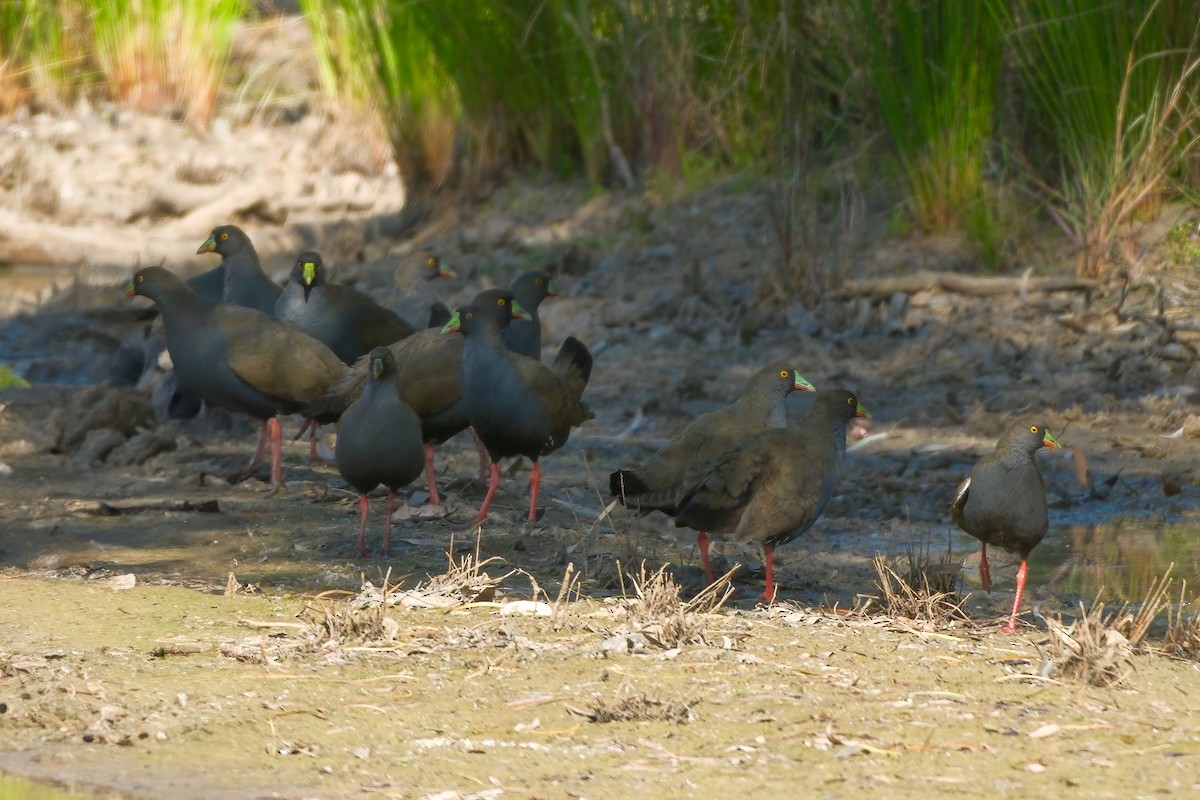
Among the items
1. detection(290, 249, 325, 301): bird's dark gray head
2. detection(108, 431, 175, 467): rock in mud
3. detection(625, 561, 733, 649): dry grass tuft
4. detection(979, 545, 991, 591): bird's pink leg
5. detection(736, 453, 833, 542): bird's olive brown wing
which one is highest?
detection(290, 249, 325, 301): bird's dark gray head

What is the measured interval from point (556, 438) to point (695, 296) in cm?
385

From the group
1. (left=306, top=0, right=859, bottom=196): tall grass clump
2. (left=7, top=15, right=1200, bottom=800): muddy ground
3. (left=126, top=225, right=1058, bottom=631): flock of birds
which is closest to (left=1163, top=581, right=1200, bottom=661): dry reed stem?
(left=7, top=15, right=1200, bottom=800): muddy ground

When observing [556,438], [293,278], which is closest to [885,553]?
[556,438]

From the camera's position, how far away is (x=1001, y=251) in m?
10.5

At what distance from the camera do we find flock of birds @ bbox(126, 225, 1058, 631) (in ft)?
19.2

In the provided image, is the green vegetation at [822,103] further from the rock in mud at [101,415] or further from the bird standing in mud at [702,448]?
the rock in mud at [101,415]

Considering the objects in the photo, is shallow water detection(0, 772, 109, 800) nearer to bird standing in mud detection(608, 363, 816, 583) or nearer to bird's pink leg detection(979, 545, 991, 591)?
bird standing in mud detection(608, 363, 816, 583)

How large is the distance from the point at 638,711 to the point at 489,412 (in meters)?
2.73

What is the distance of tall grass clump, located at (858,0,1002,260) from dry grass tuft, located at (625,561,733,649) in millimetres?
5622

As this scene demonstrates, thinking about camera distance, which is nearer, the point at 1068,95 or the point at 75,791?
the point at 75,791

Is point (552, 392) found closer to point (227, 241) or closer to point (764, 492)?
point (764, 492)

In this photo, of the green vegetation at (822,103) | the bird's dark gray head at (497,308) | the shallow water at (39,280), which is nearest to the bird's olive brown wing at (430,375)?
the bird's dark gray head at (497,308)

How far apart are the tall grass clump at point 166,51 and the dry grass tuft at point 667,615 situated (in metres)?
13.2

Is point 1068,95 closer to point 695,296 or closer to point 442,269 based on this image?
point 695,296
